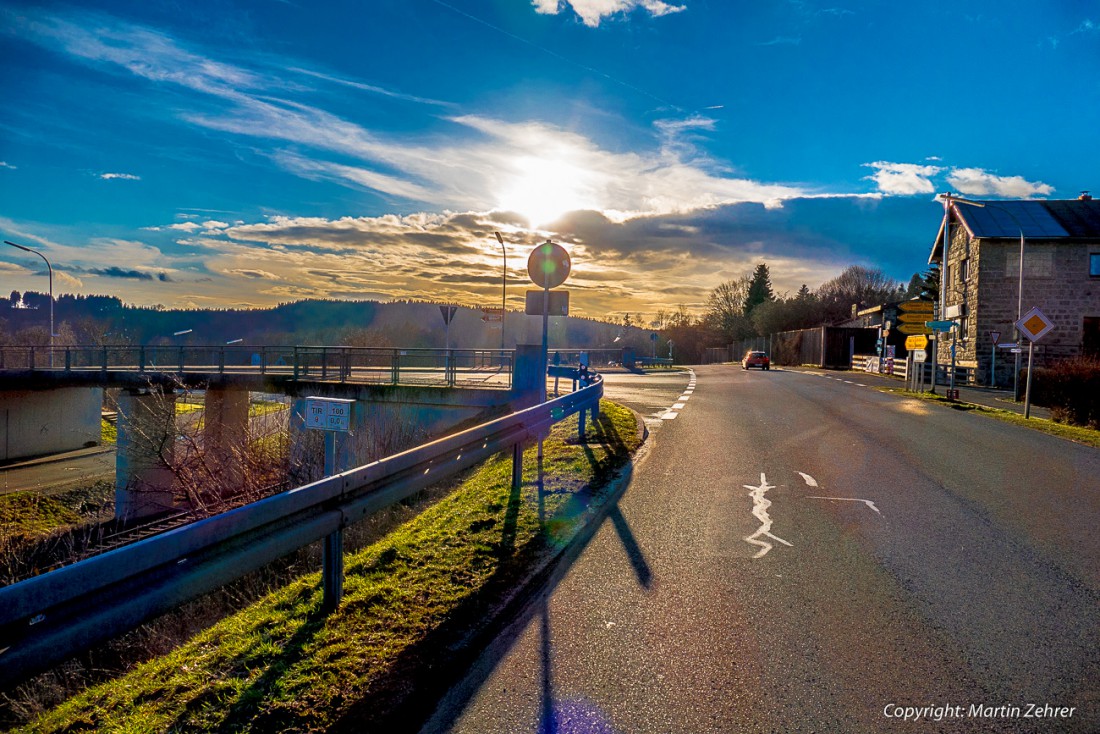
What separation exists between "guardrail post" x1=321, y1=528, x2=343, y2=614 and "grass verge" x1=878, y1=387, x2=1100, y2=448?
43.7 feet

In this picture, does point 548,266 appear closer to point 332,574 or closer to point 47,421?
point 332,574

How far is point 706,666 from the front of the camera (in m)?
3.40

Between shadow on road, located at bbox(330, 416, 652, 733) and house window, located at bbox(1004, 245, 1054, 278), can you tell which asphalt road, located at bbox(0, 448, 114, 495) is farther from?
house window, located at bbox(1004, 245, 1054, 278)

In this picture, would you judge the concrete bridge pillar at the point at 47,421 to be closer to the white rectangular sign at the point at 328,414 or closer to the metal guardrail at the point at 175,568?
the white rectangular sign at the point at 328,414

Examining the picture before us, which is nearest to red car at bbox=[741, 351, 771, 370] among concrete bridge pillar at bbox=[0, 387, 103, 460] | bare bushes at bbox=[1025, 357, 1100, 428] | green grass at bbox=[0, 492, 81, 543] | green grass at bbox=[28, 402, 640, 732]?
bare bushes at bbox=[1025, 357, 1100, 428]

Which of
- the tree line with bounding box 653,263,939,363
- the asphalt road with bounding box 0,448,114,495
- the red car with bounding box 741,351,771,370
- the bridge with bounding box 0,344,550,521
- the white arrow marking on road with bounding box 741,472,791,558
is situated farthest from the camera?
the tree line with bounding box 653,263,939,363

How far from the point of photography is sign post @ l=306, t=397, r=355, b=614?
4121 millimetres

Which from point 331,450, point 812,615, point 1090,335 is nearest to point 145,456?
point 331,450

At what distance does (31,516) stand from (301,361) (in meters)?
9.96

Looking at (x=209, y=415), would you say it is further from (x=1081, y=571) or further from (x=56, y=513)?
(x=1081, y=571)

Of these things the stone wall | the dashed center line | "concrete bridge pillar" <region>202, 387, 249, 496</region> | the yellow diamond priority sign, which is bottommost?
"concrete bridge pillar" <region>202, 387, 249, 496</region>

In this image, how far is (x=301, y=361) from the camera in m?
27.5

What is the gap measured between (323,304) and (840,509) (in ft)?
457

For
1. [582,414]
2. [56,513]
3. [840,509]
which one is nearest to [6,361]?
[56,513]
